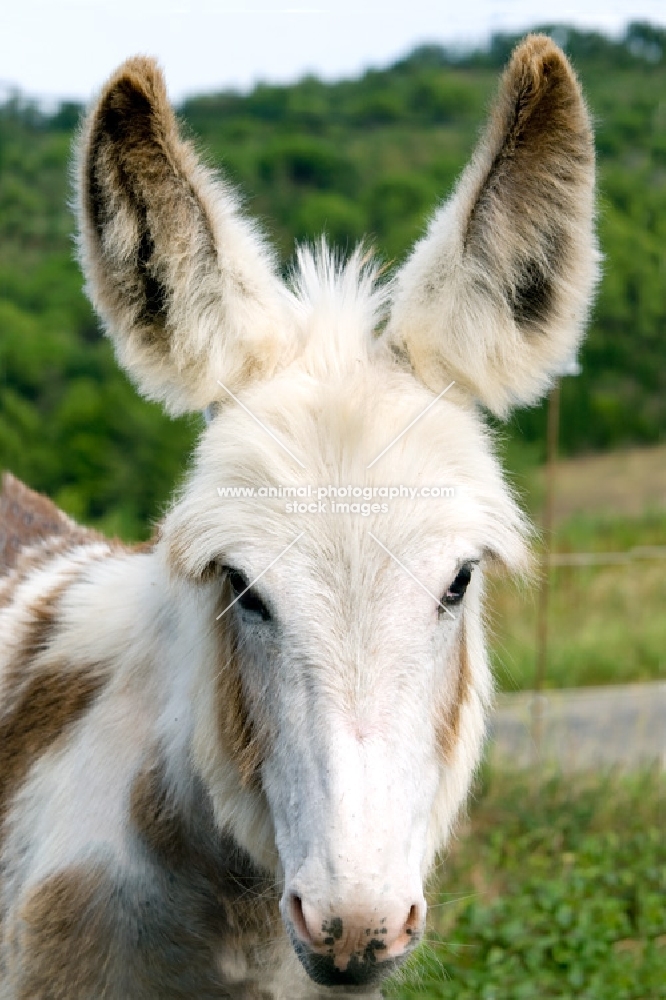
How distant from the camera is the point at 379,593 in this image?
1961mm

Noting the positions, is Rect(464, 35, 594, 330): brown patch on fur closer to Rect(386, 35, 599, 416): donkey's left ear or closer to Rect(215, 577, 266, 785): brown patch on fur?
Rect(386, 35, 599, 416): donkey's left ear

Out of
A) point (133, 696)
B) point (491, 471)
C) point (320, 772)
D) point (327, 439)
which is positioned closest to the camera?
point (320, 772)

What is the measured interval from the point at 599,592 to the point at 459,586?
5.81 m

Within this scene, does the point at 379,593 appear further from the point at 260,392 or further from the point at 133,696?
the point at 133,696

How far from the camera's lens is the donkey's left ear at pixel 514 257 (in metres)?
2.09

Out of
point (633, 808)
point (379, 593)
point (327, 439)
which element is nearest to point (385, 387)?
point (327, 439)

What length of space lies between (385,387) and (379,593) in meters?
0.49

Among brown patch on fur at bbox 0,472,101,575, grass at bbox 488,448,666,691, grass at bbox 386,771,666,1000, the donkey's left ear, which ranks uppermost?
the donkey's left ear

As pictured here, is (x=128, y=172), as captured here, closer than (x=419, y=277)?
Yes

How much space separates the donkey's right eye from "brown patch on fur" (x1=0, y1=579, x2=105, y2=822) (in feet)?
2.15

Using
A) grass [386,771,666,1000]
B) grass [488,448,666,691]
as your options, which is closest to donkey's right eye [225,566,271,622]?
grass [386,771,666,1000]

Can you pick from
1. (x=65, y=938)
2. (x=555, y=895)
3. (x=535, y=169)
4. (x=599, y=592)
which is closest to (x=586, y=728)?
(x=599, y=592)

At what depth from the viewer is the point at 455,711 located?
2.28 metres

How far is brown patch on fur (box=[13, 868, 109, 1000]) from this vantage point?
231 cm
